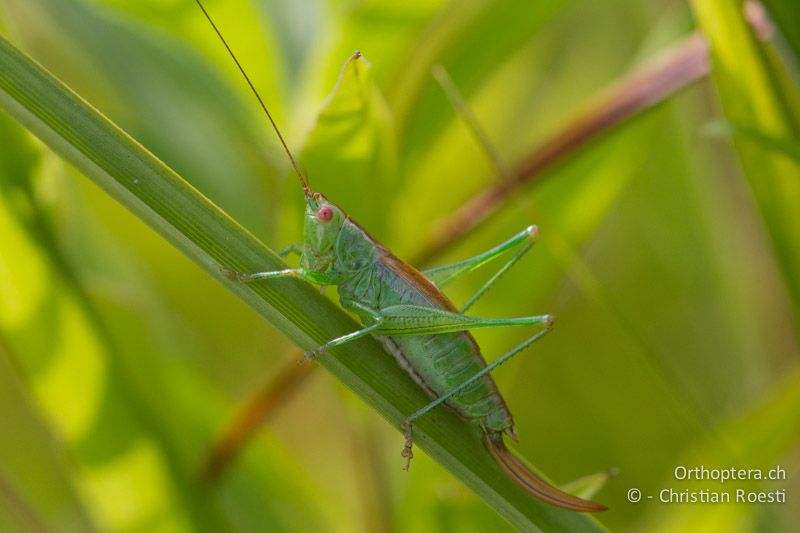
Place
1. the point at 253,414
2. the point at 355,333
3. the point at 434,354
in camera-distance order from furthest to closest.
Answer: the point at 253,414, the point at 434,354, the point at 355,333

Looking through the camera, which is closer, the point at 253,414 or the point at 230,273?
the point at 230,273

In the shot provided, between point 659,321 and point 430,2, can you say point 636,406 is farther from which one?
point 430,2

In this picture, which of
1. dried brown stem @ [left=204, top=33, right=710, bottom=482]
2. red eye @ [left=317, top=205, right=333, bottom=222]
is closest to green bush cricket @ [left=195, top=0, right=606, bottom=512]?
red eye @ [left=317, top=205, right=333, bottom=222]

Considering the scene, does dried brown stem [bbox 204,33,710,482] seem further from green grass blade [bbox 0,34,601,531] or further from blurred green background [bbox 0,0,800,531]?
green grass blade [bbox 0,34,601,531]

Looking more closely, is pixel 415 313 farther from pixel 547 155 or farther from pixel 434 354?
pixel 547 155

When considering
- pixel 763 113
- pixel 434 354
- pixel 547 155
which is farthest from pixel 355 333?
pixel 763 113

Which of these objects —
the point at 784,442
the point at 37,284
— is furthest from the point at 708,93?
the point at 37,284

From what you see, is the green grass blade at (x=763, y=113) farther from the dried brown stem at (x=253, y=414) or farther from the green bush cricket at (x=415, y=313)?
the dried brown stem at (x=253, y=414)
